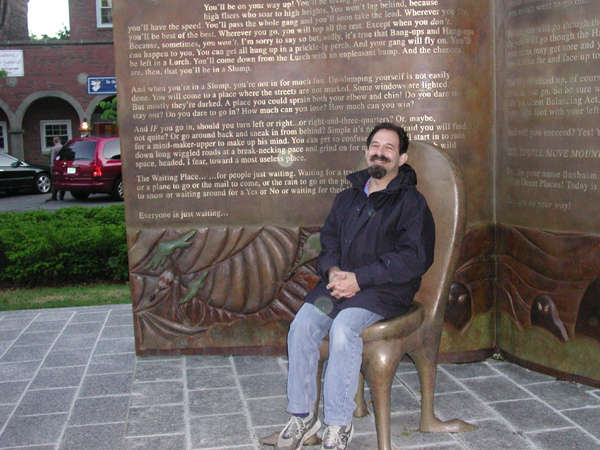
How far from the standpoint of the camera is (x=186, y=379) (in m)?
4.61

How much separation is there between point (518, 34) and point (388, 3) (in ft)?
2.94

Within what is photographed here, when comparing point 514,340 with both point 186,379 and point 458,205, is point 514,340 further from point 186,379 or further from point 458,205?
point 186,379

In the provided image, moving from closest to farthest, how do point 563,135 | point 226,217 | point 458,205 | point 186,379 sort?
point 458,205 < point 563,135 < point 186,379 < point 226,217

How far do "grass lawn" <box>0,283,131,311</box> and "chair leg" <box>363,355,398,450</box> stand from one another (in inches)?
177

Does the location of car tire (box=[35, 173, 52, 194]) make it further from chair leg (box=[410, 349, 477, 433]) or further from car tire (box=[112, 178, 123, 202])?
chair leg (box=[410, 349, 477, 433])

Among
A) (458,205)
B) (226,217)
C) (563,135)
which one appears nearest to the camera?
(458,205)

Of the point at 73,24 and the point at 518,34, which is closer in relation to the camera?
the point at 518,34

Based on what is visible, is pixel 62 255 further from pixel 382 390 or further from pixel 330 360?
pixel 382 390

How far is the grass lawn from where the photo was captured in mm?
7152

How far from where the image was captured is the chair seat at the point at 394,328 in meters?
3.26

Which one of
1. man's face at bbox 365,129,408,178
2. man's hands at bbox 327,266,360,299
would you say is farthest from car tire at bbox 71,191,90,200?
man's hands at bbox 327,266,360,299

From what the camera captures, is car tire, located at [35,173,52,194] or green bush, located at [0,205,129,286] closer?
green bush, located at [0,205,129,286]

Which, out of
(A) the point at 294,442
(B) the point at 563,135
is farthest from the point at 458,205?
(A) the point at 294,442

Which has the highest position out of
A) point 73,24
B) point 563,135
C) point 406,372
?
point 73,24
